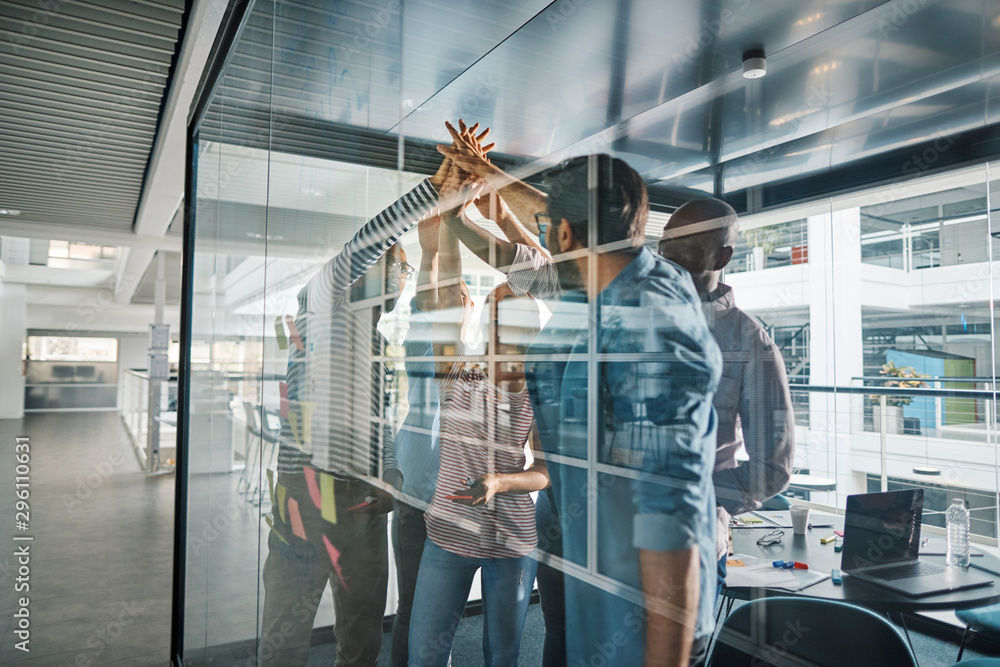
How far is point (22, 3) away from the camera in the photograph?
2432mm

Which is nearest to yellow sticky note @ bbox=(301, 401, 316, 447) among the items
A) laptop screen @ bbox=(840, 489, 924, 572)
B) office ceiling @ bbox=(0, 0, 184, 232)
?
laptop screen @ bbox=(840, 489, 924, 572)

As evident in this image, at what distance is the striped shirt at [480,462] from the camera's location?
0.71m

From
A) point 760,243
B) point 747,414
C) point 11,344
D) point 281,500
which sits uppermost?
point 11,344

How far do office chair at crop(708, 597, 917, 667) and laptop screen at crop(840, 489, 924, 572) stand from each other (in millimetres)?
36

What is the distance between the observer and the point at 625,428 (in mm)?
562

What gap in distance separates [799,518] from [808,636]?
8 centimetres

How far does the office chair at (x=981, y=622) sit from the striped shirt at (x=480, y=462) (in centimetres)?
41

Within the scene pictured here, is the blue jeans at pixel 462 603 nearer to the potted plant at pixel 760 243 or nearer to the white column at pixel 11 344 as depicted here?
the potted plant at pixel 760 243

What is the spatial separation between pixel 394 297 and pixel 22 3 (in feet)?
8.26

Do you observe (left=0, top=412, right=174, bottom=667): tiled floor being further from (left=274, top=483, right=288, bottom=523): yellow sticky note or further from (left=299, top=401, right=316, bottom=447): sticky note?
(left=299, top=401, right=316, bottom=447): sticky note

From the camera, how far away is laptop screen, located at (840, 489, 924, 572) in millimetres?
351

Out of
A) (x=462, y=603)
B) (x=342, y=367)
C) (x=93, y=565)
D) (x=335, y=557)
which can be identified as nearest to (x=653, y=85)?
(x=462, y=603)

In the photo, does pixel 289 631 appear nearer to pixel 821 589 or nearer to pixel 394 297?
pixel 394 297

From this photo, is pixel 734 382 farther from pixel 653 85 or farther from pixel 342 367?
pixel 342 367
